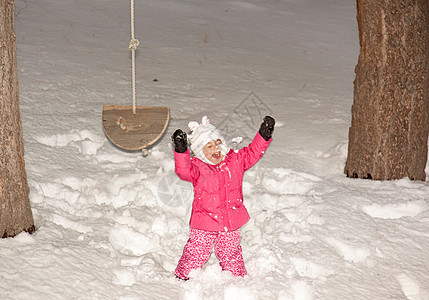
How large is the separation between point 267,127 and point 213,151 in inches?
13.4

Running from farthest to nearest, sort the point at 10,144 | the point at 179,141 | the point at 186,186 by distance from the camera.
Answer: the point at 186,186
the point at 10,144
the point at 179,141

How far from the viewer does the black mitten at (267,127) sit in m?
2.88

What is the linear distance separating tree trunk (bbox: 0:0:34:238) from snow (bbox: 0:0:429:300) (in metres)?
0.15

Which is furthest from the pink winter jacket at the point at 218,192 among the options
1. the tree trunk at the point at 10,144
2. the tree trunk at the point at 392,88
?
the tree trunk at the point at 392,88

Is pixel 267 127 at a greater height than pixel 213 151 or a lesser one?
A: greater

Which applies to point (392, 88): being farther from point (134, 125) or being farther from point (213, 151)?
point (134, 125)

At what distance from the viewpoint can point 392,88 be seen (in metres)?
3.73

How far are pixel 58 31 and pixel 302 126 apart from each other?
3940 millimetres

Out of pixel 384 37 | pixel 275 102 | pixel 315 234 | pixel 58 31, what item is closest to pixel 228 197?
pixel 315 234

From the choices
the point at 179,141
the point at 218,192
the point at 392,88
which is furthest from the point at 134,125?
the point at 392,88

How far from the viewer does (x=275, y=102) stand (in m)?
5.41

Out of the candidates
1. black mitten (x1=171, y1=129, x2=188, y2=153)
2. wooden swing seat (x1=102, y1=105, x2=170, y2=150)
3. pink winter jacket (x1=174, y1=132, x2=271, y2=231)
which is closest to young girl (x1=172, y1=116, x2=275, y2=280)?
pink winter jacket (x1=174, y1=132, x2=271, y2=231)

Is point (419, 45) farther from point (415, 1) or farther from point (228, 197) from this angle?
point (228, 197)

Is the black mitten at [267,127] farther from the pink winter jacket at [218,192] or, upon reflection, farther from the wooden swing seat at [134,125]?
the wooden swing seat at [134,125]
